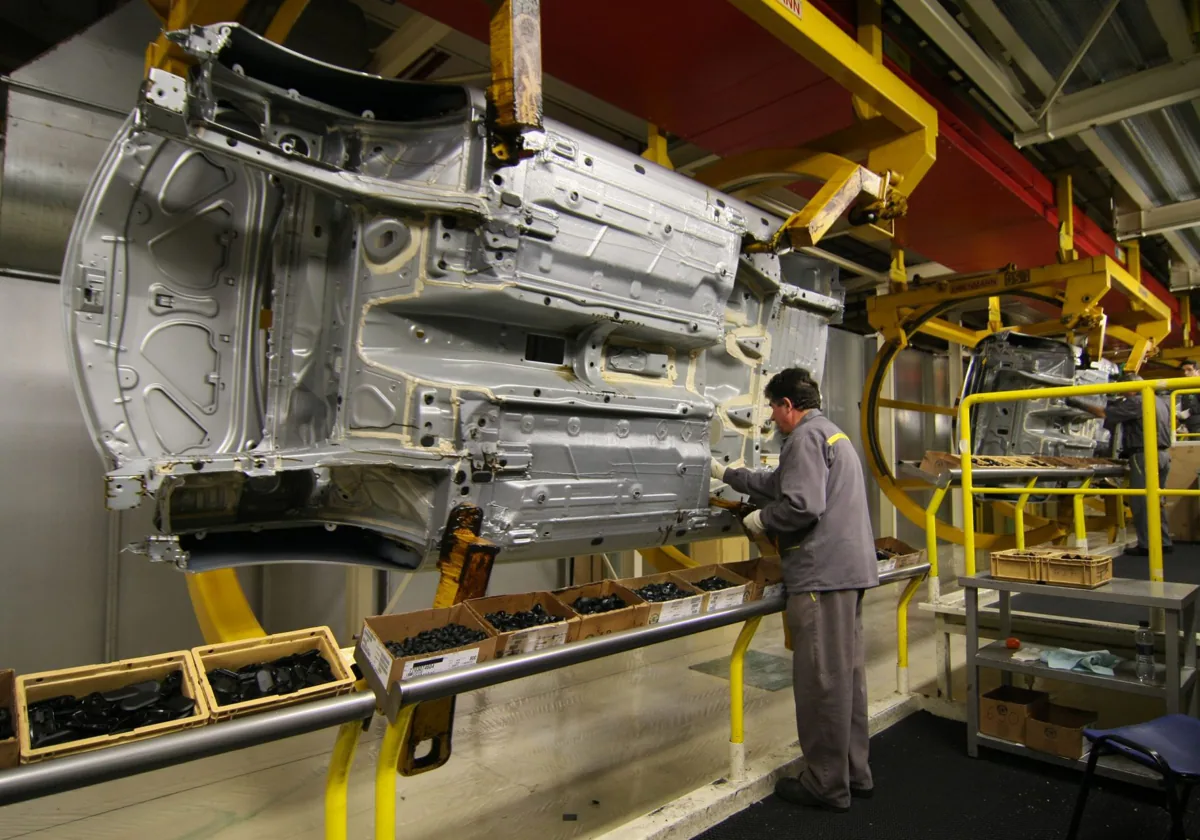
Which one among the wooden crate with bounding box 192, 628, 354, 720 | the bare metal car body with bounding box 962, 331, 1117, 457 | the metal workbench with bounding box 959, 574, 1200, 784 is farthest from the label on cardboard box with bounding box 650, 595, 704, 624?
the bare metal car body with bounding box 962, 331, 1117, 457

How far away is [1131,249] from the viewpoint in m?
7.63

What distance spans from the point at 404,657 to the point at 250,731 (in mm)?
398

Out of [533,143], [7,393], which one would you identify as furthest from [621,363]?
[7,393]

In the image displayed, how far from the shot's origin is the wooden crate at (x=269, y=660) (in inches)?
65.4

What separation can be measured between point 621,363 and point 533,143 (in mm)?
1091

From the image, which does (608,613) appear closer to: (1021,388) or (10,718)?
(10,718)

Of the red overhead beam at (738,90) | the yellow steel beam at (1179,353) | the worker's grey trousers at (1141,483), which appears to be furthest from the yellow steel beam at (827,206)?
the yellow steel beam at (1179,353)

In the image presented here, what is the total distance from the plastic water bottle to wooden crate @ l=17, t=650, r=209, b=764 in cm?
363

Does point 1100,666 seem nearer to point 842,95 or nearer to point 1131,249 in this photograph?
point 842,95

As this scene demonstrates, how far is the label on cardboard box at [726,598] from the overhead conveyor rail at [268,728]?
32 cm

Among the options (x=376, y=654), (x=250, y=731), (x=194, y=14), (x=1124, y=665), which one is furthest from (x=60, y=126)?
(x=1124, y=665)

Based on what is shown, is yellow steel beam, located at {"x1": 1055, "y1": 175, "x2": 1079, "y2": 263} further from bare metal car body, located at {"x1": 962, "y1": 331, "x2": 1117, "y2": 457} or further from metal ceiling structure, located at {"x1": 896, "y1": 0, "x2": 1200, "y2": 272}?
bare metal car body, located at {"x1": 962, "y1": 331, "x2": 1117, "y2": 457}

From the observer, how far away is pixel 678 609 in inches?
107

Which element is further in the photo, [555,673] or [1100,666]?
[555,673]
